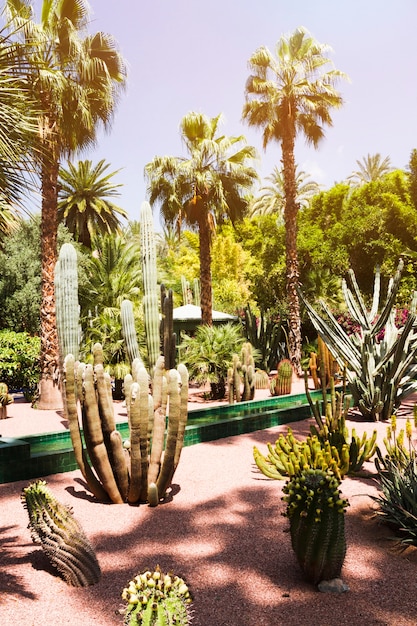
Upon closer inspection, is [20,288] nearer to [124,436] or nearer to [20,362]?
[20,362]

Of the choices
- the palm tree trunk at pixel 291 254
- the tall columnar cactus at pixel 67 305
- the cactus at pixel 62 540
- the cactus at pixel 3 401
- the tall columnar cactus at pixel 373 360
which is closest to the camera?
the cactus at pixel 62 540

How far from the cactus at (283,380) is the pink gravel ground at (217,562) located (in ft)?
22.5

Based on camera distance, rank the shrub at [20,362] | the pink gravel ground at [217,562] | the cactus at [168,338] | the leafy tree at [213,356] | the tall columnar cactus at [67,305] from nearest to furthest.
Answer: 1. the pink gravel ground at [217,562]
2. the tall columnar cactus at [67,305]
3. the cactus at [168,338]
4. the leafy tree at [213,356]
5. the shrub at [20,362]

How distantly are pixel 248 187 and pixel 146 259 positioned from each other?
7.48m

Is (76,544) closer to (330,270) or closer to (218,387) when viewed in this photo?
(218,387)

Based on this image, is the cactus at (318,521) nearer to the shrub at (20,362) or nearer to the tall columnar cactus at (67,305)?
the tall columnar cactus at (67,305)

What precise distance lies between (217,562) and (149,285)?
8.90 m

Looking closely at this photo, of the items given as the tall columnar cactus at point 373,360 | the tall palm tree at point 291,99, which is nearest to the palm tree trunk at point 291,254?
the tall palm tree at point 291,99

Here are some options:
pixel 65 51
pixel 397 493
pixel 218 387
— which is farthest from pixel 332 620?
pixel 65 51

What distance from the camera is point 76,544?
3.38m

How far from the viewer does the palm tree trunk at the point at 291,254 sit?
16328 mm

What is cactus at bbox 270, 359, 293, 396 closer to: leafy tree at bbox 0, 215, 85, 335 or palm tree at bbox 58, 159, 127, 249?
leafy tree at bbox 0, 215, 85, 335

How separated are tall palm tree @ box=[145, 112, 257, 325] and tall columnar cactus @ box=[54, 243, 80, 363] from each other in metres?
7.26

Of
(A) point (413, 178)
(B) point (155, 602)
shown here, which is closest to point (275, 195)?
(A) point (413, 178)
